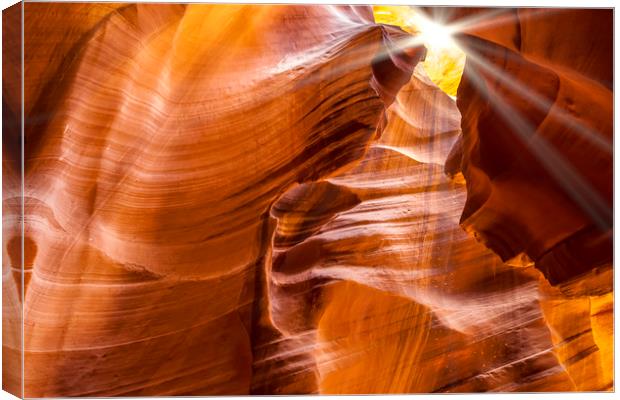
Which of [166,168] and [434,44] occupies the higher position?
[434,44]

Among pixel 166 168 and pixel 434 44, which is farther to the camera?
pixel 434 44

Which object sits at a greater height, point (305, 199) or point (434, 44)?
point (434, 44)

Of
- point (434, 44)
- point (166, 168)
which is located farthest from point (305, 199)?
point (434, 44)

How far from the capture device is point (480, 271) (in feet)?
7.77

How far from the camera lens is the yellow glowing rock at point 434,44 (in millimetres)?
2338

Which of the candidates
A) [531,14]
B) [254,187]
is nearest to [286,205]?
[254,187]

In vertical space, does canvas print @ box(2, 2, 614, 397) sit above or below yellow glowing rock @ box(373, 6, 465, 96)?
below

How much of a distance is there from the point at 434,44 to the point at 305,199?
0.59m

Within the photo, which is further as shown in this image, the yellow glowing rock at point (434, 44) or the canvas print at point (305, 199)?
the yellow glowing rock at point (434, 44)

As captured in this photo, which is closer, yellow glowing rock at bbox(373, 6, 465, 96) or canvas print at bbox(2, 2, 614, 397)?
canvas print at bbox(2, 2, 614, 397)

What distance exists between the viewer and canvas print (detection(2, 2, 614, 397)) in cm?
219

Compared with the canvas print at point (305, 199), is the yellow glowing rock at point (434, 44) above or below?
above

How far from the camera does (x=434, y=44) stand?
2.37 meters

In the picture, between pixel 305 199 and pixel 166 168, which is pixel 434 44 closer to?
pixel 305 199
